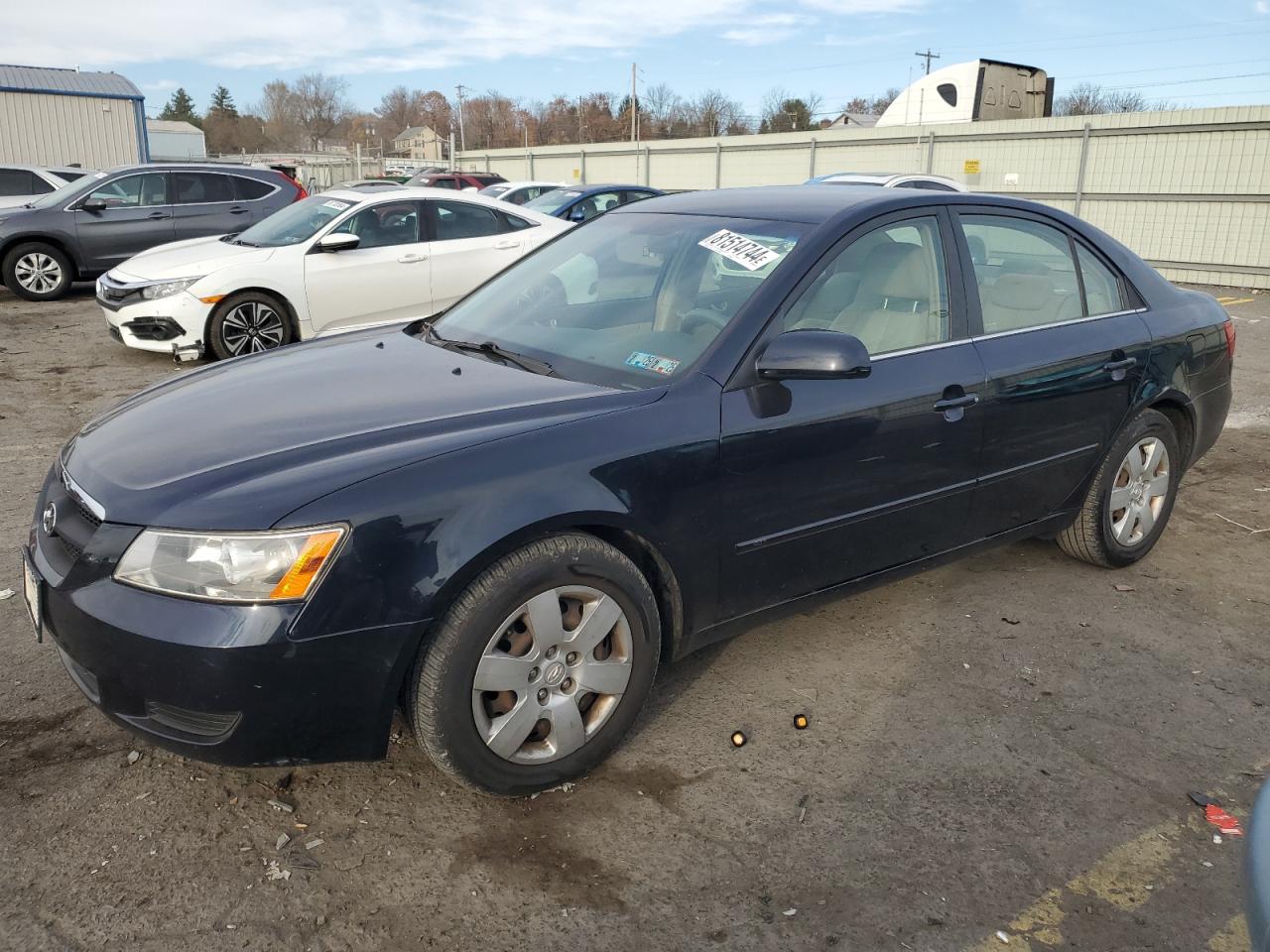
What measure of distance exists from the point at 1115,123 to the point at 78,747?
65.1 ft

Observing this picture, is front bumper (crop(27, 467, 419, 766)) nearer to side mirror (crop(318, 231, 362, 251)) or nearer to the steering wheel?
the steering wheel

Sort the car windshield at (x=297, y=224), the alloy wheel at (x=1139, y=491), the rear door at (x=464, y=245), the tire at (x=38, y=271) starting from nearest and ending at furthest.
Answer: the alloy wheel at (x=1139, y=491)
the car windshield at (x=297, y=224)
the rear door at (x=464, y=245)
the tire at (x=38, y=271)

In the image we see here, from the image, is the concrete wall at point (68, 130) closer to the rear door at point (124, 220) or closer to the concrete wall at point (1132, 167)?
the rear door at point (124, 220)

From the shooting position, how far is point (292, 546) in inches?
91.5

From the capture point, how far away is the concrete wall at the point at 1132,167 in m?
16.5

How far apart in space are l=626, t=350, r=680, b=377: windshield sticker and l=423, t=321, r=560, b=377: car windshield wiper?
25 centimetres

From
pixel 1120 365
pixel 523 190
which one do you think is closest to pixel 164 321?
pixel 1120 365

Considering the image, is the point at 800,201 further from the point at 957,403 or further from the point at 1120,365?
the point at 1120,365

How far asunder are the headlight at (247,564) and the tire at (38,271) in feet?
39.9

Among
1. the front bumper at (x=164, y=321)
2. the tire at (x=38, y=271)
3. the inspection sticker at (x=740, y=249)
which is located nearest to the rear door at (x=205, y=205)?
the tire at (x=38, y=271)

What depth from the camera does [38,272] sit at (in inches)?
491

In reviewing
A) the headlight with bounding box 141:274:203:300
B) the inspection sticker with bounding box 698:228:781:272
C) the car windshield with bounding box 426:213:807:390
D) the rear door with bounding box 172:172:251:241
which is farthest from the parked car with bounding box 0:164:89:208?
the inspection sticker with bounding box 698:228:781:272

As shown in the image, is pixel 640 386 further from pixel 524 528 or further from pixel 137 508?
pixel 137 508

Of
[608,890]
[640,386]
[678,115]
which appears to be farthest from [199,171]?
[678,115]
